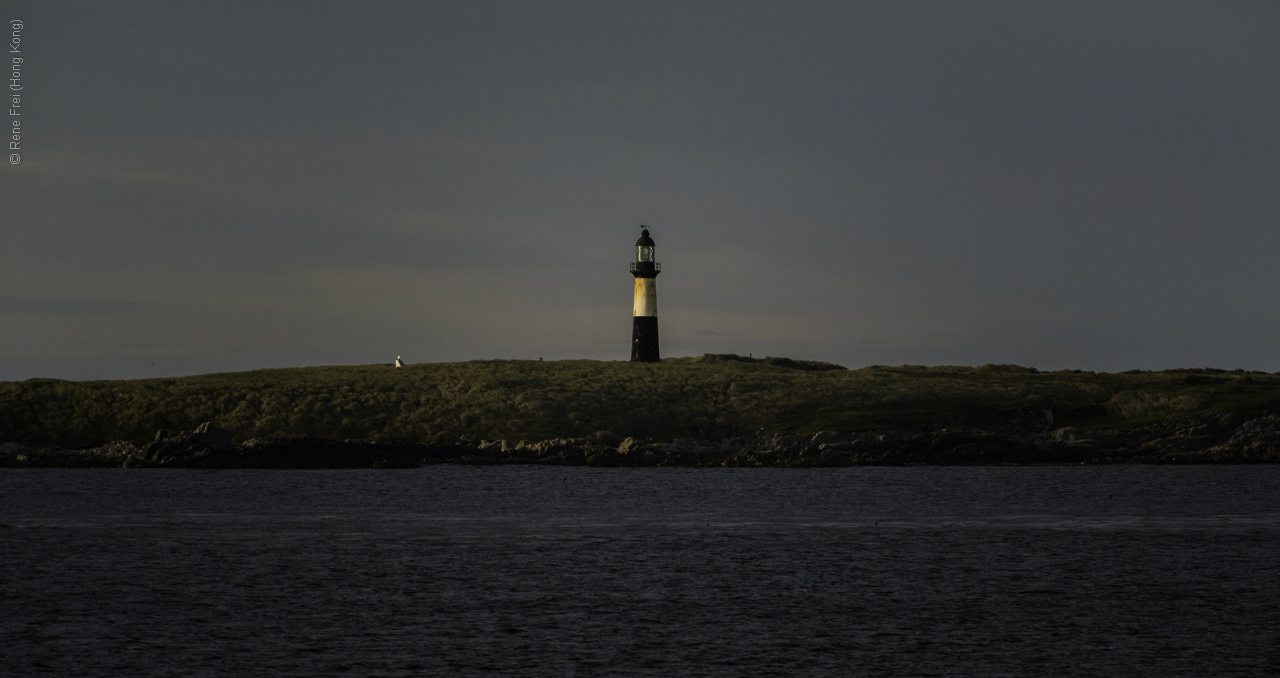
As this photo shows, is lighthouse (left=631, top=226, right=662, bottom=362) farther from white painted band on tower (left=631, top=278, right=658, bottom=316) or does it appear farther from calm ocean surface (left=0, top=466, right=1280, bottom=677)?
calm ocean surface (left=0, top=466, right=1280, bottom=677)

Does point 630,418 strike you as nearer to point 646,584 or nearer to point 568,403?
point 568,403

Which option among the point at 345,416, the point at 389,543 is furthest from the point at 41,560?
the point at 345,416

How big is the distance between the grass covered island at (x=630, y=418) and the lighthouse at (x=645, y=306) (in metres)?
1.54

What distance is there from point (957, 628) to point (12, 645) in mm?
16176

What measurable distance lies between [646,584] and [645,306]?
6619 cm

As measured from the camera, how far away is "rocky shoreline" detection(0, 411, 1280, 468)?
7125 cm

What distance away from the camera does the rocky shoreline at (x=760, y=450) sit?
71250 mm

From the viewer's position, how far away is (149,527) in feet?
139

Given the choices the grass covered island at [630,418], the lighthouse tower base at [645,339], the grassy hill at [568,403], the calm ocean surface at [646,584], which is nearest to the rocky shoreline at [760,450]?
the grass covered island at [630,418]

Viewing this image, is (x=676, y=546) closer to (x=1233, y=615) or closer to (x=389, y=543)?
(x=389, y=543)

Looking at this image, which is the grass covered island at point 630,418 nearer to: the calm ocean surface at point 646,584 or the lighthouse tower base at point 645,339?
the lighthouse tower base at point 645,339

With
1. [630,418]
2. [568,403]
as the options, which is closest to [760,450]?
[630,418]

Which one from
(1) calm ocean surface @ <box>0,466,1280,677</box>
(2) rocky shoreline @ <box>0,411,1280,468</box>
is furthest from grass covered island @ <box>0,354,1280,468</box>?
(1) calm ocean surface @ <box>0,466,1280,677</box>

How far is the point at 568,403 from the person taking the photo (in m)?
84.3
